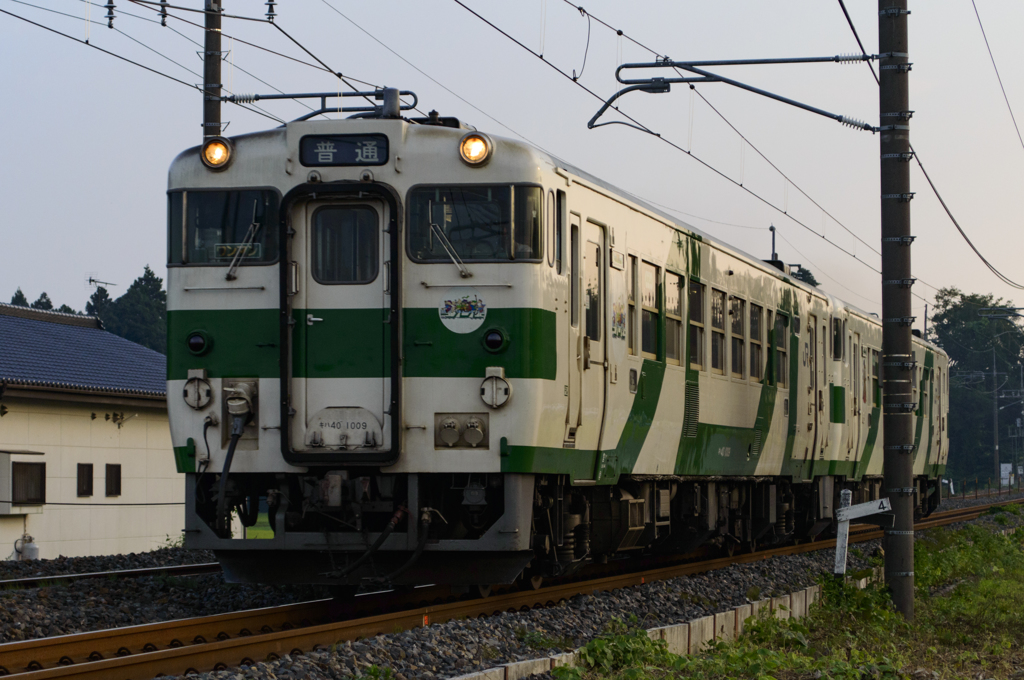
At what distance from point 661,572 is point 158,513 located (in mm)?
13932

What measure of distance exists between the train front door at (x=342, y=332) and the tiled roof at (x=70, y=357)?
1186 cm

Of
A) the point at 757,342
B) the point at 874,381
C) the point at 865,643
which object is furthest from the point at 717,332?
the point at 874,381

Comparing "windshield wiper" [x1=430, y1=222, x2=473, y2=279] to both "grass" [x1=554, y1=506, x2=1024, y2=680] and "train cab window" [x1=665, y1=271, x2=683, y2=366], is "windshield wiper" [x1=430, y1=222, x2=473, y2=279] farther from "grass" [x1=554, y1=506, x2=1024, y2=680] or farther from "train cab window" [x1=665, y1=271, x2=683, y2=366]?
"train cab window" [x1=665, y1=271, x2=683, y2=366]

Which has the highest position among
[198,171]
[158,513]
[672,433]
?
[198,171]

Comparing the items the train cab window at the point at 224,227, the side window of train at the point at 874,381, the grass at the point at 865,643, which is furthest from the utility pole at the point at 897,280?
the side window of train at the point at 874,381

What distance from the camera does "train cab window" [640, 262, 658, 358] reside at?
1173cm

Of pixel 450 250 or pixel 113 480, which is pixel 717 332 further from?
pixel 113 480

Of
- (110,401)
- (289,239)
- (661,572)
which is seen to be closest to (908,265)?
(661,572)

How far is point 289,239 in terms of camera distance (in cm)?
952

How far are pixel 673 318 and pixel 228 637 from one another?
18.3 ft

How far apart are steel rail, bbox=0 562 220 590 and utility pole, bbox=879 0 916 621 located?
6177 mm

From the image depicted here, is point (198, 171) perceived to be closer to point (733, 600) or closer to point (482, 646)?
point (482, 646)

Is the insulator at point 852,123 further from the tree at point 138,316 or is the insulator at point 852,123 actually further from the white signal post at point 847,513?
the tree at point 138,316

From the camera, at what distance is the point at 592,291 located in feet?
34.6
